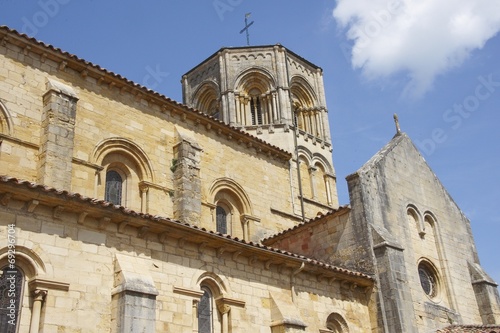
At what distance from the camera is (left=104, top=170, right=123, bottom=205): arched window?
1509 cm

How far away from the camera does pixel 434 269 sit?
55.9 feet

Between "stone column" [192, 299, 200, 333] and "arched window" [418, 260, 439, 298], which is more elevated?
"arched window" [418, 260, 439, 298]

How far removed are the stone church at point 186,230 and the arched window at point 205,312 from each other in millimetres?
33

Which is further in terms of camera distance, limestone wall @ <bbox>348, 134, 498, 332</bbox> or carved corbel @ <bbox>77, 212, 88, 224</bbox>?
limestone wall @ <bbox>348, 134, 498, 332</bbox>

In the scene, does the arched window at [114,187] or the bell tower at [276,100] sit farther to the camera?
the bell tower at [276,100]

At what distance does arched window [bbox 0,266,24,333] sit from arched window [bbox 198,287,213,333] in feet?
12.1

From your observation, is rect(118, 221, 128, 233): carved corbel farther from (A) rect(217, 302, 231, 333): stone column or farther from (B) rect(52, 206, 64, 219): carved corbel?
(A) rect(217, 302, 231, 333): stone column

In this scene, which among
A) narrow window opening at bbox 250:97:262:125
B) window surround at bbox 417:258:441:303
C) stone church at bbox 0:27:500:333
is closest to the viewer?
stone church at bbox 0:27:500:333

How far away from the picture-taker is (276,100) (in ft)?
90.2

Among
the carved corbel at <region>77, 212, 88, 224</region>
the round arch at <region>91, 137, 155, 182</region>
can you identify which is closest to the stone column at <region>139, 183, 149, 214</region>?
the round arch at <region>91, 137, 155, 182</region>

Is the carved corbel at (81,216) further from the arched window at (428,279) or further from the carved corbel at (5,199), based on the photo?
the arched window at (428,279)

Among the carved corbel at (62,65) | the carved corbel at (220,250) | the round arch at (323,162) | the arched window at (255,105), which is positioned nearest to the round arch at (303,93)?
the arched window at (255,105)

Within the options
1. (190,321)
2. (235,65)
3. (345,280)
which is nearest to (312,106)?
(235,65)

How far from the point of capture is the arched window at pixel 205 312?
11.4m
